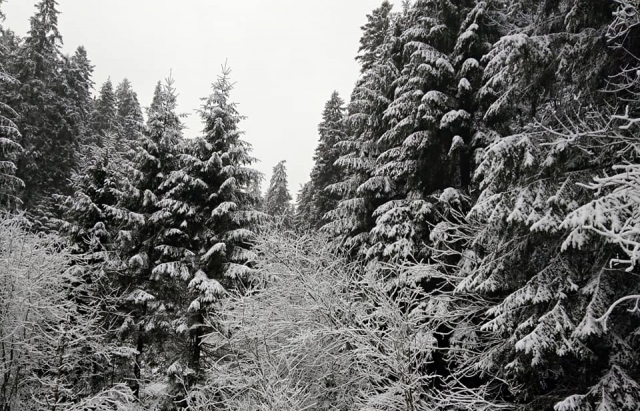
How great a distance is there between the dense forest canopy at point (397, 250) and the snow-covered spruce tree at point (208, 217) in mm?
95

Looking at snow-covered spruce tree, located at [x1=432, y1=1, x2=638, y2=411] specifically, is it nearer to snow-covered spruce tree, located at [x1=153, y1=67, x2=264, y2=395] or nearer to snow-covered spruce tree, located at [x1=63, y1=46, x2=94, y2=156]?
snow-covered spruce tree, located at [x1=153, y1=67, x2=264, y2=395]

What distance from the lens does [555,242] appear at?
6.38 metres

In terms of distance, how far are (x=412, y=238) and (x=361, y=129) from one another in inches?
269

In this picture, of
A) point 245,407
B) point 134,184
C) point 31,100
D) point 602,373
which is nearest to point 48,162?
point 31,100

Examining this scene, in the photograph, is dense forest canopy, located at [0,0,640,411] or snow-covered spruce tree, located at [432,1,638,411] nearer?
snow-covered spruce tree, located at [432,1,638,411]

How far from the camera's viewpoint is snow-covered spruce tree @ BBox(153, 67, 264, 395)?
14234 mm

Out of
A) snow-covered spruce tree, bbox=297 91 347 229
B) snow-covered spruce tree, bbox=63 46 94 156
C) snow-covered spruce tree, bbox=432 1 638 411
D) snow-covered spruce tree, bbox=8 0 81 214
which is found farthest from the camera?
snow-covered spruce tree, bbox=63 46 94 156

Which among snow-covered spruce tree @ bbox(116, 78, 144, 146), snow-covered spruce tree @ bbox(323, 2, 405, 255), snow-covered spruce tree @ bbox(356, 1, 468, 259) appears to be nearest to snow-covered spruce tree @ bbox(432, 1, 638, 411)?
snow-covered spruce tree @ bbox(356, 1, 468, 259)

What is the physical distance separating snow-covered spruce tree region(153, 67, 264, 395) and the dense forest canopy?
0.10 metres

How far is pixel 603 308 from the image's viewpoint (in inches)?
208

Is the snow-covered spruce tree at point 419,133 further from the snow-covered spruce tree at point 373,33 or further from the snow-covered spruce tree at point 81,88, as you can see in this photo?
the snow-covered spruce tree at point 81,88

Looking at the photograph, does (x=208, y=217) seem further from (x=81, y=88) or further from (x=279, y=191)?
(x=279, y=191)

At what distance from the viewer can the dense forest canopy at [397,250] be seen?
5.78m

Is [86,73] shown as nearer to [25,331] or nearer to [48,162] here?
[48,162]
